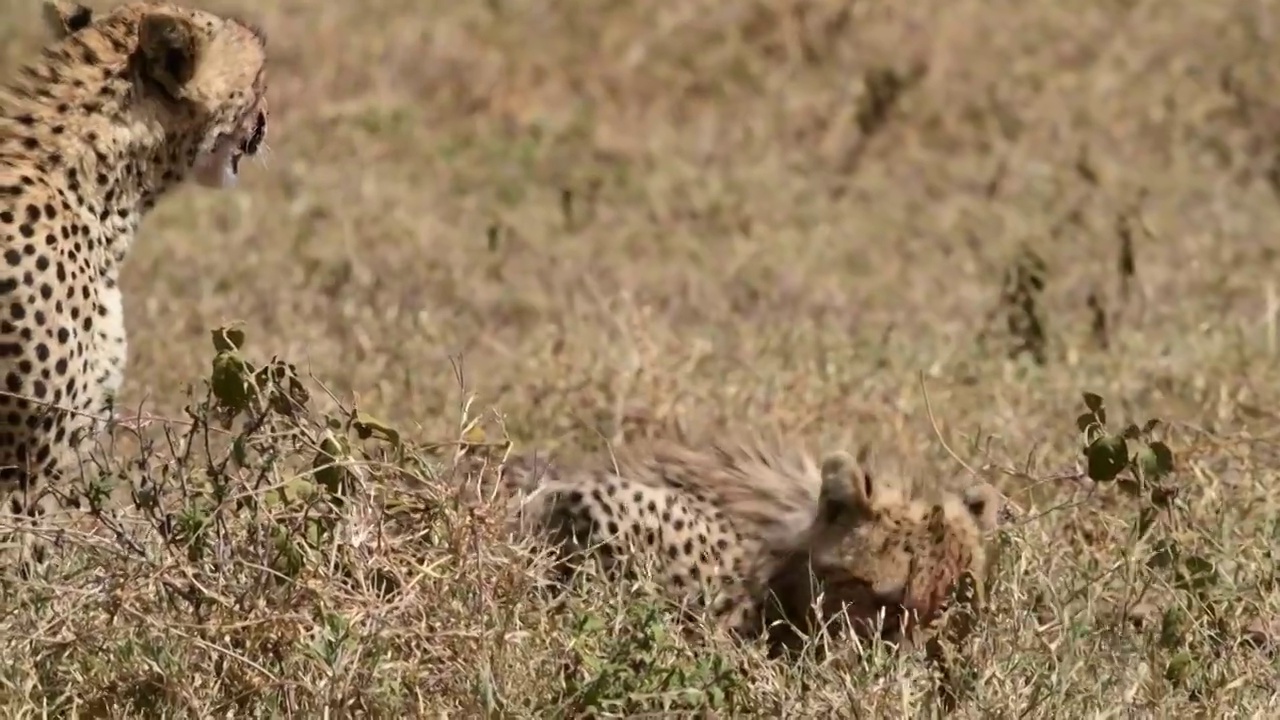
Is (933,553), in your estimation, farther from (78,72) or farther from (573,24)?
(573,24)

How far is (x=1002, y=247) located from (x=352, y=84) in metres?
2.38

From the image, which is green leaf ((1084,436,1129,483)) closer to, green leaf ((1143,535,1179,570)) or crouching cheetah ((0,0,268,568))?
green leaf ((1143,535,1179,570))

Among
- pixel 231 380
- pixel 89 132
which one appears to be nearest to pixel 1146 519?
pixel 231 380

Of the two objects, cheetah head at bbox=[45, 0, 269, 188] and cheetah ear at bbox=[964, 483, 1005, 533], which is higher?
cheetah head at bbox=[45, 0, 269, 188]

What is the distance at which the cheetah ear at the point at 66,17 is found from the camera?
173 inches

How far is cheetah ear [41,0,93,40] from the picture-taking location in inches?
173

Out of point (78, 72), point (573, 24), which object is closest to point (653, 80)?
point (573, 24)

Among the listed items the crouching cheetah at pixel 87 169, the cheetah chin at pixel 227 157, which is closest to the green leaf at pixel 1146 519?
the crouching cheetah at pixel 87 169

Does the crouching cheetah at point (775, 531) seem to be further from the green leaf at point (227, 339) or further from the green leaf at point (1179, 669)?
the green leaf at point (227, 339)

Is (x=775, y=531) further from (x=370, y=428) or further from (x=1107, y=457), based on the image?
(x=370, y=428)

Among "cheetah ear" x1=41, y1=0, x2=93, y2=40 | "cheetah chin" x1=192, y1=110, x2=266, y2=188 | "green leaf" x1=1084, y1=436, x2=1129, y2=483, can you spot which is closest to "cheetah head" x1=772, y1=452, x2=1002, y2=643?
"green leaf" x1=1084, y1=436, x2=1129, y2=483

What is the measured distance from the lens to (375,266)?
657 cm

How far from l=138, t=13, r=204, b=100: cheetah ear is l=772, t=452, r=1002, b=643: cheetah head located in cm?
140

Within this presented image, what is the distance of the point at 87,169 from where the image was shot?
4.19 m
